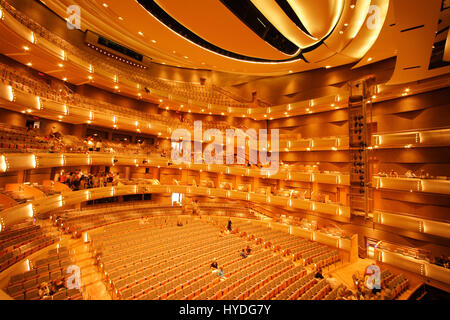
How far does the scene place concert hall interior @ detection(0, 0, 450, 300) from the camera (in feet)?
27.2

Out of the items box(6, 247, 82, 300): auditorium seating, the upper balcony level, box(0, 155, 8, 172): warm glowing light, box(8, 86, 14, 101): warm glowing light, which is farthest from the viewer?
the upper balcony level

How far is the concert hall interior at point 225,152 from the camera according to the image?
8305mm

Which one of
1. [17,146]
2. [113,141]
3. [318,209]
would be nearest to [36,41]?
[17,146]

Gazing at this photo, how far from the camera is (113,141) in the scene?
16.9 meters

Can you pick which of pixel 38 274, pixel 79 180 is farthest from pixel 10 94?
pixel 38 274

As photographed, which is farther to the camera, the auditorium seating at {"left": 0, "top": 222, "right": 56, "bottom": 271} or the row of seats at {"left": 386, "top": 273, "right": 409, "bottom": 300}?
the row of seats at {"left": 386, "top": 273, "right": 409, "bottom": 300}

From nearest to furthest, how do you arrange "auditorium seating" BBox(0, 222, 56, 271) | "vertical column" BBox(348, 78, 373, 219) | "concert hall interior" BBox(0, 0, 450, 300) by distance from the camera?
"auditorium seating" BBox(0, 222, 56, 271)
"concert hall interior" BBox(0, 0, 450, 300)
"vertical column" BBox(348, 78, 373, 219)

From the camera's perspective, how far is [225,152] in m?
20.4

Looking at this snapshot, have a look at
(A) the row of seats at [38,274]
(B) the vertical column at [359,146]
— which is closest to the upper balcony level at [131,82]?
(B) the vertical column at [359,146]

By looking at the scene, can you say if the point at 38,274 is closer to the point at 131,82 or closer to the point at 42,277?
the point at 42,277

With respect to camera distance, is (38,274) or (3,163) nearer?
(3,163)


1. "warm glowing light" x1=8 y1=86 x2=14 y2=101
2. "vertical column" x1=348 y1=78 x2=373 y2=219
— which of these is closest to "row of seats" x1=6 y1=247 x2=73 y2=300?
"warm glowing light" x1=8 y1=86 x2=14 y2=101

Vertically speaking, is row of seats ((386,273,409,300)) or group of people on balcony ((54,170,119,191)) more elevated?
group of people on balcony ((54,170,119,191))

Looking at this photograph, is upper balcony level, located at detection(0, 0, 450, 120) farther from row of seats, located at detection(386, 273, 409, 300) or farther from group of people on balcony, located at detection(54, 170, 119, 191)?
row of seats, located at detection(386, 273, 409, 300)
